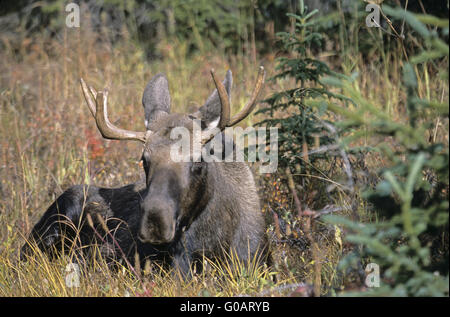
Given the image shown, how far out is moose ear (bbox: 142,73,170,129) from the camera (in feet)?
16.4

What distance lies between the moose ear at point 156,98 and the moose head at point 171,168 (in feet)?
0.04

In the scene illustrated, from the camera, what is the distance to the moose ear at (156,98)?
16.4 ft

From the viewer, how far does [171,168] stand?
4.14 metres

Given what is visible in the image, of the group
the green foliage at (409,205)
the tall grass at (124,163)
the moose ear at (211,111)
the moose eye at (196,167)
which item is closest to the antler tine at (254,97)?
the moose ear at (211,111)

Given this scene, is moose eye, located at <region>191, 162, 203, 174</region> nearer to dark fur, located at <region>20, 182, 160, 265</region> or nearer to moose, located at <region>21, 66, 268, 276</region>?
moose, located at <region>21, 66, 268, 276</region>

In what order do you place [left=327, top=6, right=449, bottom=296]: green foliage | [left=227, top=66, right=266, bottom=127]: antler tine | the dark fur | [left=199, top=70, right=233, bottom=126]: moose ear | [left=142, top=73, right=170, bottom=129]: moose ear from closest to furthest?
[left=327, top=6, right=449, bottom=296]: green foliage, [left=227, top=66, right=266, bottom=127]: antler tine, [left=199, top=70, right=233, bottom=126]: moose ear, [left=142, top=73, right=170, bottom=129]: moose ear, the dark fur

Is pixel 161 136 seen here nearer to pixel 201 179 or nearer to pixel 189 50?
pixel 201 179

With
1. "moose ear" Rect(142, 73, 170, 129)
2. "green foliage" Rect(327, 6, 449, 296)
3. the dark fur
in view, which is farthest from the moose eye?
"green foliage" Rect(327, 6, 449, 296)

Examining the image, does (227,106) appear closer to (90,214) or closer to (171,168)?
(171,168)

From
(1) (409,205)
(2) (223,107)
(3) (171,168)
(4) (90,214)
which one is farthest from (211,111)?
(1) (409,205)

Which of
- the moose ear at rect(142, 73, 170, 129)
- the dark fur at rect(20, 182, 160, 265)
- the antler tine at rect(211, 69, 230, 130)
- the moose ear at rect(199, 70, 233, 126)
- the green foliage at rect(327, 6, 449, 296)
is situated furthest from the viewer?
the dark fur at rect(20, 182, 160, 265)

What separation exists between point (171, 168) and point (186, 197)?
0.85 ft
